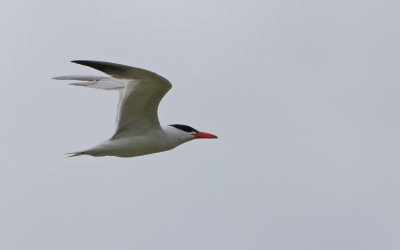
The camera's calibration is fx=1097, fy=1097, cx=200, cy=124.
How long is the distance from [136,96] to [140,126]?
0.63 m

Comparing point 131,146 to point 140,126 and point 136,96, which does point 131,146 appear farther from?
point 136,96

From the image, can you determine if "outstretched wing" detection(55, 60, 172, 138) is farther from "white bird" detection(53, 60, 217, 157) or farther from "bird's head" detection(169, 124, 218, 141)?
"bird's head" detection(169, 124, 218, 141)

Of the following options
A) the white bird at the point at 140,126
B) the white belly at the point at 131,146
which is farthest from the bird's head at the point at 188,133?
the white belly at the point at 131,146

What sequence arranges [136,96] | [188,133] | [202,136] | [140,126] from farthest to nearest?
[202,136], [188,133], [140,126], [136,96]

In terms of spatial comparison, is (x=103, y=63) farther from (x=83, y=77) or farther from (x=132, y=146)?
(x=83, y=77)

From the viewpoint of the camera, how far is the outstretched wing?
15727mm

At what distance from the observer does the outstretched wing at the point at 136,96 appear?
15727 millimetres

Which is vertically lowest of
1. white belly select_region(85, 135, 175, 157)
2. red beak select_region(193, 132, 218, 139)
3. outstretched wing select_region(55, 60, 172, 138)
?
white belly select_region(85, 135, 175, 157)

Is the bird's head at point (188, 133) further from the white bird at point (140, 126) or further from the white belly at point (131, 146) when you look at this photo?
the white belly at point (131, 146)

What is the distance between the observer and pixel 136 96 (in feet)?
54.4

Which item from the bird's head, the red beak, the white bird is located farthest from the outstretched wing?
the red beak

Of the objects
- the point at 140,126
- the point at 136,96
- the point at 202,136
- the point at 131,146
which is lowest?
the point at 131,146

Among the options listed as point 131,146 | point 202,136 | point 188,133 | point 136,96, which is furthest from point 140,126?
point 202,136

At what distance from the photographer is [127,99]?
16.7 m
